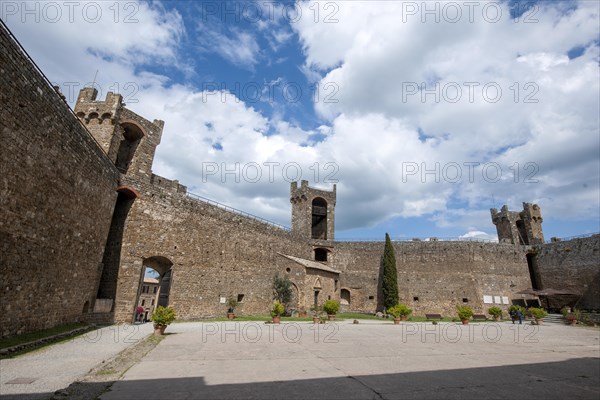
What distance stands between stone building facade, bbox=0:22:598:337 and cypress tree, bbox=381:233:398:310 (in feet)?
4.42

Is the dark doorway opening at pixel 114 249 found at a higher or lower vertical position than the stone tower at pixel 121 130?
lower

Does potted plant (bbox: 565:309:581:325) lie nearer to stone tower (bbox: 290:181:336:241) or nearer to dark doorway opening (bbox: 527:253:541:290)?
dark doorway opening (bbox: 527:253:541:290)

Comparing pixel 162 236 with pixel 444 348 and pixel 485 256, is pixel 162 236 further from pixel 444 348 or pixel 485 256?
pixel 485 256

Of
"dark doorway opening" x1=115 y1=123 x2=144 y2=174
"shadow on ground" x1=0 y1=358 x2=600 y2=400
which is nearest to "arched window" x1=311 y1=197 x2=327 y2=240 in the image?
"dark doorway opening" x1=115 y1=123 x2=144 y2=174

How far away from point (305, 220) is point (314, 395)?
31011mm

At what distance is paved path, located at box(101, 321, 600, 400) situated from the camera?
483 cm

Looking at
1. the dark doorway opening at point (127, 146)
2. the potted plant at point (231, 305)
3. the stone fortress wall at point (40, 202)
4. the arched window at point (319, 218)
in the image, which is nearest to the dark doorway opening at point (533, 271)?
the arched window at point (319, 218)

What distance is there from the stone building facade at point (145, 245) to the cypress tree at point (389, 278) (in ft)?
4.42

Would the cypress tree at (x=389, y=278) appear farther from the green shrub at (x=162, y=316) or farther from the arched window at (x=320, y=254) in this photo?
the green shrub at (x=162, y=316)

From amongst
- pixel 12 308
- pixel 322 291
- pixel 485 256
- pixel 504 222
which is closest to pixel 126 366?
pixel 12 308

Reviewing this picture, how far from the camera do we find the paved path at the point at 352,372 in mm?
4832

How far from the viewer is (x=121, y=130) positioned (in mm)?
20641

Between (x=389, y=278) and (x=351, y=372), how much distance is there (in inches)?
1065

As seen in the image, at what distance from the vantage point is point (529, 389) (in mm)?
5371
